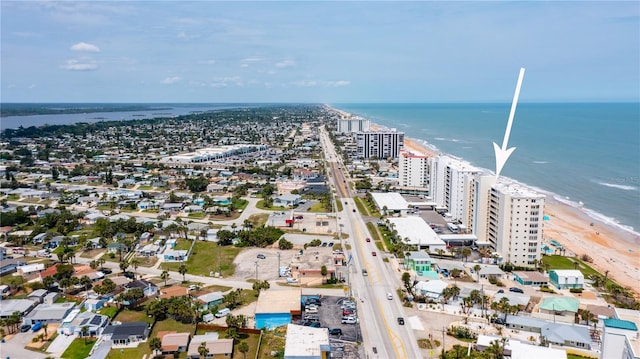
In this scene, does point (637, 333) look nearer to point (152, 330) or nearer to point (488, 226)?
point (488, 226)

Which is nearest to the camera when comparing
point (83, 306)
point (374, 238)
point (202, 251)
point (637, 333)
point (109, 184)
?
point (637, 333)

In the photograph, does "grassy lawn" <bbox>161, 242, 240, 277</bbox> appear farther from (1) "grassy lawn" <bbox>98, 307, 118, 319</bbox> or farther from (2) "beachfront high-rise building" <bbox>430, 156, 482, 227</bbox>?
(2) "beachfront high-rise building" <bbox>430, 156, 482, 227</bbox>

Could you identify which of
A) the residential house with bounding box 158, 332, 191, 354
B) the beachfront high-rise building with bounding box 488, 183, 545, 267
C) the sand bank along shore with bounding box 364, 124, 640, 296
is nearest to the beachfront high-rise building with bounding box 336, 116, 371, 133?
the sand bank along shore with bounding box 364, 124, 640, 296

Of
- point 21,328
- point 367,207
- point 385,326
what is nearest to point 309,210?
point 367,207

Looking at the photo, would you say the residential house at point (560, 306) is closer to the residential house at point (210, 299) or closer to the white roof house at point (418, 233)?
the white roof house at point (418, 233)

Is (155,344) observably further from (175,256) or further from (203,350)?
(175,256)

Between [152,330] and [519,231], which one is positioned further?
[519,231]

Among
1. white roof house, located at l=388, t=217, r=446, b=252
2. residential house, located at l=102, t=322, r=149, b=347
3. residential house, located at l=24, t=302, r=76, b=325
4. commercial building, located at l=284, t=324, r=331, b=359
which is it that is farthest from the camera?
white roof house, located at l=388, t=217, r=446, b=252
